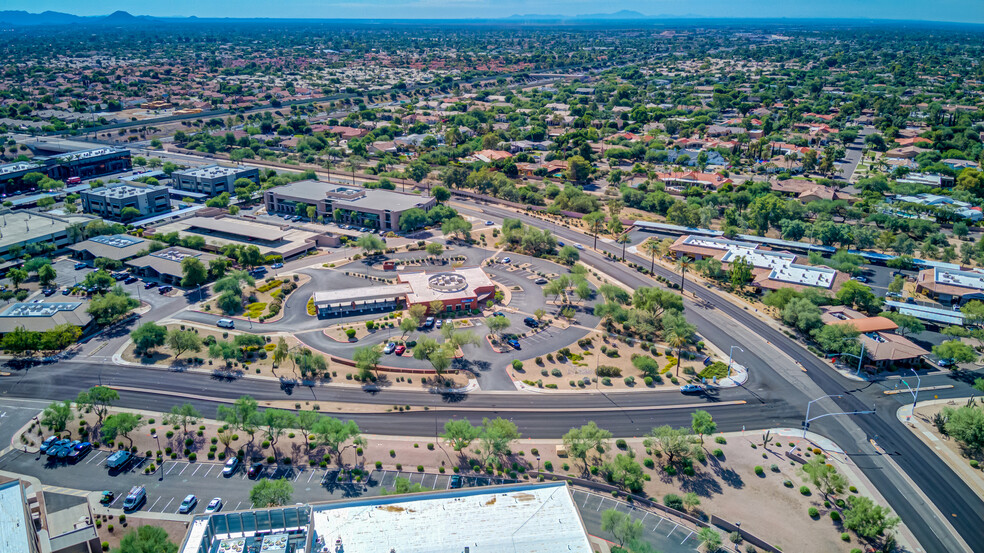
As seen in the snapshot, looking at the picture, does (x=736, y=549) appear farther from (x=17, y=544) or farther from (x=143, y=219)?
(x=143, y=219)

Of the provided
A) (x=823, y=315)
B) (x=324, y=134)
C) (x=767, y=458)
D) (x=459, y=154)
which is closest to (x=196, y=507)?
(x=767, y=458)

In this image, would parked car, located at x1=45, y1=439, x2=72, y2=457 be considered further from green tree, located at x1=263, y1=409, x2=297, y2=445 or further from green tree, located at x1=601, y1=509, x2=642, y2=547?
green tree, located at x1=601, y1=509, x2=642, y2=547

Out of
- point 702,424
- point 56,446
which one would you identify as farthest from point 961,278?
point 56,446

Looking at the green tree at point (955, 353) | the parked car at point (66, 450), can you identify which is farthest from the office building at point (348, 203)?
the green tree at point (955, 353)

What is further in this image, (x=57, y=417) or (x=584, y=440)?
(x=57, y=417)

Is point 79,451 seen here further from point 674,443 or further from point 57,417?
point 674,443

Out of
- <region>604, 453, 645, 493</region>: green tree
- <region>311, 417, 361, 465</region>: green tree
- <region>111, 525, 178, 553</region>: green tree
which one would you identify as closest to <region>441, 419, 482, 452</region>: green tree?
<region>311, 417, 361, 465</region>: green tree

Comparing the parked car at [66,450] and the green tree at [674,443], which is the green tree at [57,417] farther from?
the green tree at [674,443]
